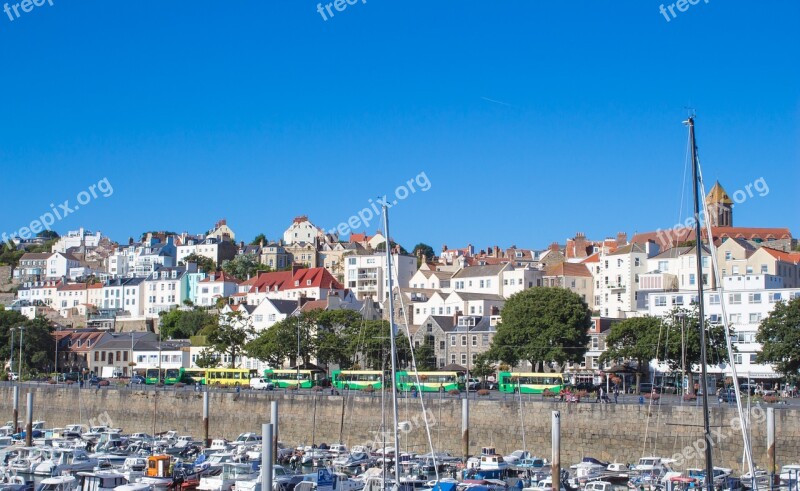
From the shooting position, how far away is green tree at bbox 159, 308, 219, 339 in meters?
118

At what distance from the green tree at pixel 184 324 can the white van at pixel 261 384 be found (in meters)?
39.8

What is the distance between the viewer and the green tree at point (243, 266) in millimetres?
160500

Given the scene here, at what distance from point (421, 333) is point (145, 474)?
48060mm

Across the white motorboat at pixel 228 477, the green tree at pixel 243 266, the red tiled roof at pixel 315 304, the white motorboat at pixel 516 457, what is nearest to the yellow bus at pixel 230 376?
the red tiled roof at pixel 315 304

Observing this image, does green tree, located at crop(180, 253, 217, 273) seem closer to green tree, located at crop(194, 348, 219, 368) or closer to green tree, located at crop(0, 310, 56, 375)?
green tree, located at crop(0, 310, 56, 375)

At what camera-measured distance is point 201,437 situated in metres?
63.0

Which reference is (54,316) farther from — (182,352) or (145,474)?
(145,474)

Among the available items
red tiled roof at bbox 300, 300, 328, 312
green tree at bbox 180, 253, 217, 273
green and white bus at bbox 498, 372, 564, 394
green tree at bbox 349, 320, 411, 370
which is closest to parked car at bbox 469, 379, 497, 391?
green and white bus at bbox 498, 372, 564, 394

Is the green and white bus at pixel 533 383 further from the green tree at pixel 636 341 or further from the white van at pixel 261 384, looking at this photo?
the white van at pixel 261 384

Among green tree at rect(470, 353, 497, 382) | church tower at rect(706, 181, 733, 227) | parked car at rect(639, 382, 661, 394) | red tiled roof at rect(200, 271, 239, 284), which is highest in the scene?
church tower at rect(706, 181, 733, 227)

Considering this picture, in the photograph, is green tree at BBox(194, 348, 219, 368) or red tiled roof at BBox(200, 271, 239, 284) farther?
red tiled roof at BBox(200, 271, 239, 284)

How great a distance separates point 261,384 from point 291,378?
3.73m

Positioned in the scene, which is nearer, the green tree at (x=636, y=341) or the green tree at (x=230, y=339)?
the green tree at (x=636, y=341)

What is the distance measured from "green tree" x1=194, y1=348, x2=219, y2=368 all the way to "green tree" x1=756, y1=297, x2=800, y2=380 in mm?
46795
